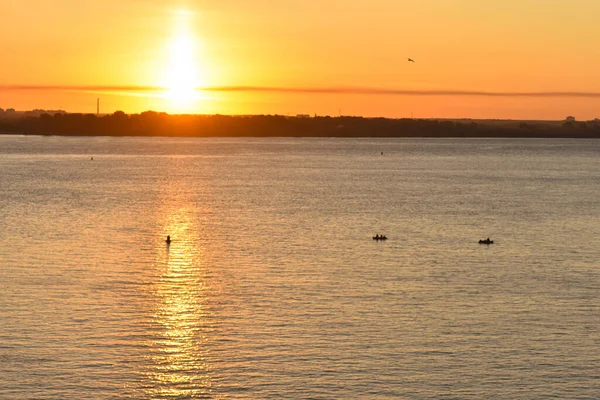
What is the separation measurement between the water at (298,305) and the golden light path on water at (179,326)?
0.14m

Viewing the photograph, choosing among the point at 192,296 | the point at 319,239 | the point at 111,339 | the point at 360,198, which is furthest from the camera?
the point at 360,198

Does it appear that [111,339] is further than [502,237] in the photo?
No

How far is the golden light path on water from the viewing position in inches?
1593

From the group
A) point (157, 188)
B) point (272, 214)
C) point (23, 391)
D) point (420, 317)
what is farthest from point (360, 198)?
point (23, 391)

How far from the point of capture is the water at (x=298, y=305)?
41.0 metres

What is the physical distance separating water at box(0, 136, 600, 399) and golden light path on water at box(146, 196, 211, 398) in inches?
5.6

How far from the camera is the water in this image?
1615 inches

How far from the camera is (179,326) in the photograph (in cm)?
5025

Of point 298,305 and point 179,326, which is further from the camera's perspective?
point 298,305

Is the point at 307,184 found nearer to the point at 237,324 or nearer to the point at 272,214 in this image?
the point at 272,214

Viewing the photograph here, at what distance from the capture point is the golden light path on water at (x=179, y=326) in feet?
133

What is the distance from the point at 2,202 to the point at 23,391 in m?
84.1

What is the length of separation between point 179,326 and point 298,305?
7430mm

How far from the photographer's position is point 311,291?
5884cm
